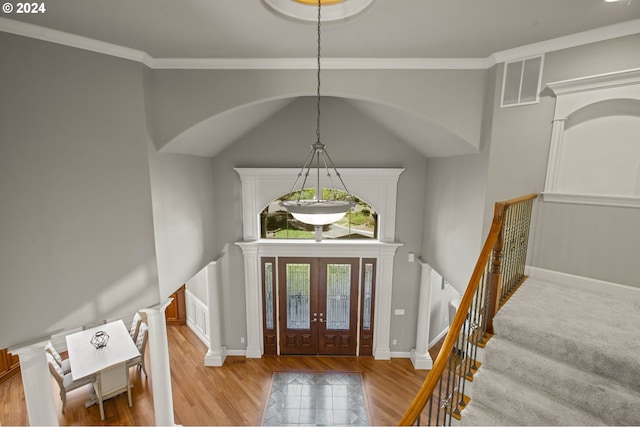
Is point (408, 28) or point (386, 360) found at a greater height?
point (408, 28)

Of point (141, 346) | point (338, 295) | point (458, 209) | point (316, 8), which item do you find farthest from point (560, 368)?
point (141, 346)

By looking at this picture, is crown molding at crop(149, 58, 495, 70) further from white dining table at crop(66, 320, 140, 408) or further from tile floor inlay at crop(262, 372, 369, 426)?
tile floor inlay at crop(262, 372, 369, 426)

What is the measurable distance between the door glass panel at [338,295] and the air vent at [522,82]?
400 cm

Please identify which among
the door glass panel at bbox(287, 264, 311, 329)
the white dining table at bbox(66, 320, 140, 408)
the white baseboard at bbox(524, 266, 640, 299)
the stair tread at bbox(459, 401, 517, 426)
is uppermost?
the white baseboard at bbox(524, 266, 640, 299)

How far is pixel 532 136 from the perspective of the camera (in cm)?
307

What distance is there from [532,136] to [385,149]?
8.58 feet

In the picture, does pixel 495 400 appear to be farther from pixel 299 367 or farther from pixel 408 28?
pixel 299 367

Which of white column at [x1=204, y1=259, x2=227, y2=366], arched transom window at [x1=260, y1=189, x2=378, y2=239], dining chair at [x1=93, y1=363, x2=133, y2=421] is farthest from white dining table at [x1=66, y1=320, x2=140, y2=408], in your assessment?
arched transom window at [x1=260, y1=189, x2=378, y2=239]

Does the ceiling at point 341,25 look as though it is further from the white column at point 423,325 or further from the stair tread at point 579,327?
the white column at point 423,325

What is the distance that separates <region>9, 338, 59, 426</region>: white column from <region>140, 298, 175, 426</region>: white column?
3.16ft

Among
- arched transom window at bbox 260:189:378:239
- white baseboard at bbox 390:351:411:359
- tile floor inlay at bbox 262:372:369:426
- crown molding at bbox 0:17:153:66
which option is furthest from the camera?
white baseboard at bbox 390:351:411:359

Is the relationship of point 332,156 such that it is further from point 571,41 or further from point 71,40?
point 71,40

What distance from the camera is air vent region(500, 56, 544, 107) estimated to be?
2.96 metres

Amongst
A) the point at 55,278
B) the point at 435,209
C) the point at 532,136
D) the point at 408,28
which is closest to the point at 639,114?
the point at 532,136
